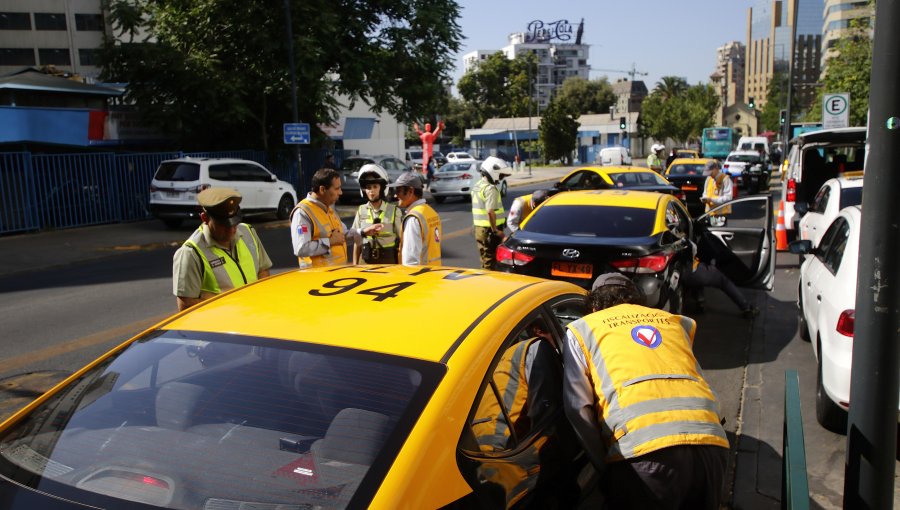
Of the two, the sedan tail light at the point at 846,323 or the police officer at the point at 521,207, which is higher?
the police officer at the point at 521,207

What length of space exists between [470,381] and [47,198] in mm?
19076

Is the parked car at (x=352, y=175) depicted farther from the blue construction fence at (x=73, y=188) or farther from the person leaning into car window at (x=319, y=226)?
the person leaning into car window at (x=319, y=226)

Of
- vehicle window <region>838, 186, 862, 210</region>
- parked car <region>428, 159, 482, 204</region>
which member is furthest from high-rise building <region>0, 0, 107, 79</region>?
vehicle window <region>838, 186, 862, 210</region>

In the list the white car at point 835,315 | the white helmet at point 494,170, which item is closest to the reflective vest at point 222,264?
the white car at point 835,315

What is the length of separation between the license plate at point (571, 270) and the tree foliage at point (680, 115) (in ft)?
252

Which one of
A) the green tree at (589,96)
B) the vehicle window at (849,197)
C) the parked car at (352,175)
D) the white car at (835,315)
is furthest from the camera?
the green tree at (589,96)

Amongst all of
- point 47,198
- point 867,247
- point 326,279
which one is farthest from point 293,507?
point 47,198

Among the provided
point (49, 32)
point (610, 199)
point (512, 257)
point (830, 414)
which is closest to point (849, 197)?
point (610, 199)

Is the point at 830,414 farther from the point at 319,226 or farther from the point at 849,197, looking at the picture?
the point at 849,197

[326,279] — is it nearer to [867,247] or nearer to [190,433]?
[190,433]

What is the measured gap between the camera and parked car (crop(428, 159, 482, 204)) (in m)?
26.7

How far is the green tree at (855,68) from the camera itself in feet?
94.4

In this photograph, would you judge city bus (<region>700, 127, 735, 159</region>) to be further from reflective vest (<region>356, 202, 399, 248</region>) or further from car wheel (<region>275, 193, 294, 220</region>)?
reflective vest (<region>356, 202, 399, 248</region>)

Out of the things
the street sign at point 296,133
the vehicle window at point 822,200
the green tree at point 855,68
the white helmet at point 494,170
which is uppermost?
the green tree at point 855,68
